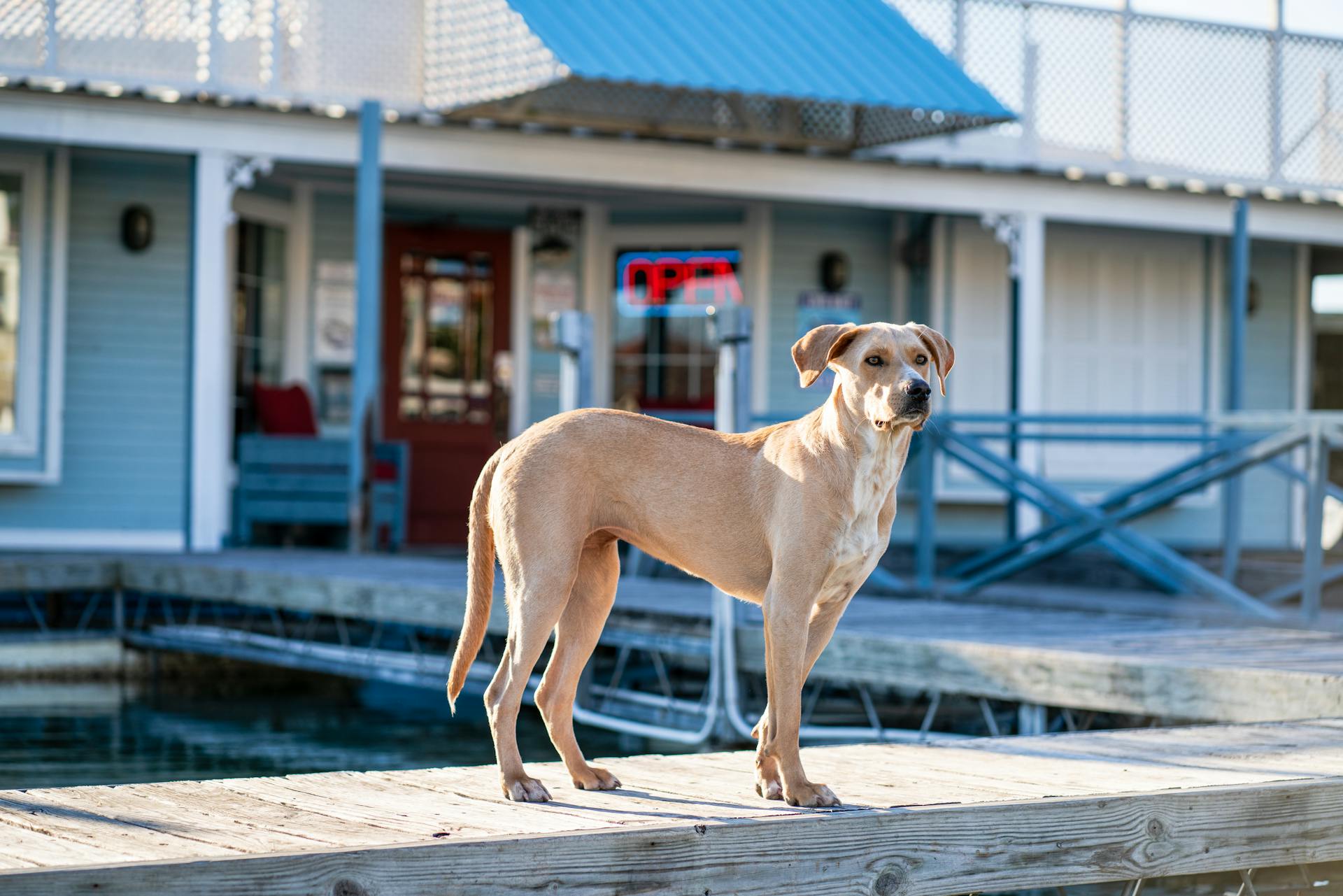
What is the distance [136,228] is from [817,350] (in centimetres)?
881

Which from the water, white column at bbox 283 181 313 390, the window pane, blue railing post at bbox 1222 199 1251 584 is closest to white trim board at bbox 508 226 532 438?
white column at bbox 283 181 313 390

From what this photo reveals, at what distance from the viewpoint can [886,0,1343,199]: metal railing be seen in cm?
1189

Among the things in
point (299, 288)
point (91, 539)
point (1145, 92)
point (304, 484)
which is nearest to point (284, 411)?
point (304, 484)

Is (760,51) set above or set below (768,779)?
above

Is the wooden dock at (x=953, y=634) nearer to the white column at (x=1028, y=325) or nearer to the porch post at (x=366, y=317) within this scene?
the porch post at (x=366, y=317)

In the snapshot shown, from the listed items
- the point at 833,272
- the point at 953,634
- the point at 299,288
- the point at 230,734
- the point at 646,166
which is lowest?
the point at 230,734

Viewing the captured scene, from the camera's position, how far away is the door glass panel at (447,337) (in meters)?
12.5

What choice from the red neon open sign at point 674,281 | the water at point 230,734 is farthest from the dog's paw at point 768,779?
the red neon open sign at point 674,281

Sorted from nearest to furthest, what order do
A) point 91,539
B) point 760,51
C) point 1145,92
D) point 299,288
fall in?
point 760,51 < point 91,539 < point 299,288 < point 1145,92

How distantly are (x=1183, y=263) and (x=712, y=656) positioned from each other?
870 centimetres

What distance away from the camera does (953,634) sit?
6492 millimetres

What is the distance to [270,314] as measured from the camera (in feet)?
39.3

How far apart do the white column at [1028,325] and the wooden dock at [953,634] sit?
2943mm

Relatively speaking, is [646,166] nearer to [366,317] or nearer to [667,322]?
[667,322]
